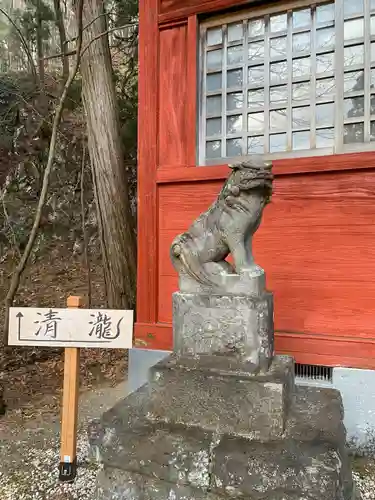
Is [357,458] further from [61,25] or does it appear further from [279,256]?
[61,25]

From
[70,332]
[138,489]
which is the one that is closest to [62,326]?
[70,332]

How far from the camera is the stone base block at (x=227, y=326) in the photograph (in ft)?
7.68

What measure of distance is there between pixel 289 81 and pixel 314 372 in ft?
9.01

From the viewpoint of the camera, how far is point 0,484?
9.16 ft

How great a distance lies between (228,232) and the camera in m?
2.44

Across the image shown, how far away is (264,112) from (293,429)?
2.88 meters

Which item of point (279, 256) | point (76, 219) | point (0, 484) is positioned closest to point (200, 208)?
point (279, 256)

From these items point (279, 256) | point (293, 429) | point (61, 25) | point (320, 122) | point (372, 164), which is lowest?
point (293, 429)

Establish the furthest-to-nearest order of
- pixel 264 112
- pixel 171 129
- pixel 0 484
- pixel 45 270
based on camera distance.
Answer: pixel 45 270 → pixel 171 129 → pixel 264 112 → pixel 0 484

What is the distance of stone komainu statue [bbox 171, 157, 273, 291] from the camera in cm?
238

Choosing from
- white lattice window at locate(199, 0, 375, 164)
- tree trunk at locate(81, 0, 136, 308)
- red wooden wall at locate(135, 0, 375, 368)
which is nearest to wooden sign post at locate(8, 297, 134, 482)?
red wooden wall at locate(135, 0, 375, 368)

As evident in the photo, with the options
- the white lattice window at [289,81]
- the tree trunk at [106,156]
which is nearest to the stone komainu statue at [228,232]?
the white lattice window at [289,81]

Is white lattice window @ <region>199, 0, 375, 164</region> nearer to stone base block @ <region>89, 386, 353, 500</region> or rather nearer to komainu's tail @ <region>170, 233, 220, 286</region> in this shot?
komainu's tail @ <region>170, 233, 220, 286</region>

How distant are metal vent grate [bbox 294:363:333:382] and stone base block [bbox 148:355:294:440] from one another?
3.78ft
